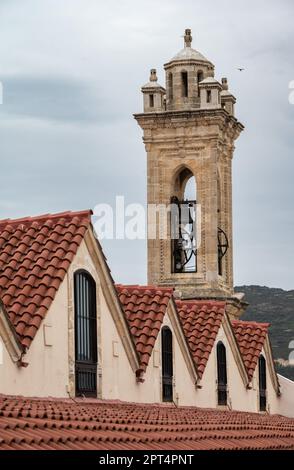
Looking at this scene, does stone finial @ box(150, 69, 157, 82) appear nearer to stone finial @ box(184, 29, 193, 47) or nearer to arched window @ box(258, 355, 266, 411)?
stone finial @ box(184, 29, 193, 47)

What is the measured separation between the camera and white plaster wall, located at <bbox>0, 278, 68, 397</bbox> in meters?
23.6

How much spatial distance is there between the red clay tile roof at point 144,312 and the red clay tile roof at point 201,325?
1988 mm

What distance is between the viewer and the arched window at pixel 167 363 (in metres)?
30.5

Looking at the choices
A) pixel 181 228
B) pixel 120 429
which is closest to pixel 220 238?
pixel 181 228

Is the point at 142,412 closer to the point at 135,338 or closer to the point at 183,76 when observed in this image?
the point at 135,338

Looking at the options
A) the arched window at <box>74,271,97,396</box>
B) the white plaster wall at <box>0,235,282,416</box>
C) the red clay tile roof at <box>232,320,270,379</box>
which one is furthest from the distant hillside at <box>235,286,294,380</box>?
the arched window at <box>74,271,97,396</box>

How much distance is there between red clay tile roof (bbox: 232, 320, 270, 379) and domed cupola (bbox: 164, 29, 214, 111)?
53.0 ft

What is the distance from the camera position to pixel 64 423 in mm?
19766

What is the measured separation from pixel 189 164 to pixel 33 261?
29.5 meters

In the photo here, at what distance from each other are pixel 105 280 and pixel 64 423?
7400 millimetres

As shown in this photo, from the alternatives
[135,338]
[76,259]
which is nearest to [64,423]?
[76,259]

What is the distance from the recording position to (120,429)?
2091cm

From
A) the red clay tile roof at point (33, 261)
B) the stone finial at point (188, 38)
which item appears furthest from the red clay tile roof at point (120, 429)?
the stone finial at point (188, 38)

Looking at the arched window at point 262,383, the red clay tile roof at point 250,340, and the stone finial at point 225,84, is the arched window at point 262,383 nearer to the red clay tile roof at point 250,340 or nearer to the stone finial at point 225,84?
the red clay tile roof at point 250,340
